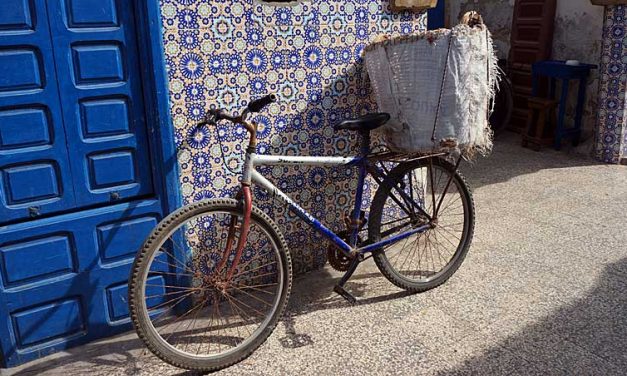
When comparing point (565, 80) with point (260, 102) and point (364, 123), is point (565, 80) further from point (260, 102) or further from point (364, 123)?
point (260, 102)

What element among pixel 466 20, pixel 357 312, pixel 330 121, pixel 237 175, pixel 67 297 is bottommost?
pixel 357 312

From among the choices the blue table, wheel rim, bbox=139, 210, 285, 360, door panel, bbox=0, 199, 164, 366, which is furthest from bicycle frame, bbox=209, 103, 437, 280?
the blue table

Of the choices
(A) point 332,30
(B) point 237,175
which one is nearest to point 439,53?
(A) point 332,30

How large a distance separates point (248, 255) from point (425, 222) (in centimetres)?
113

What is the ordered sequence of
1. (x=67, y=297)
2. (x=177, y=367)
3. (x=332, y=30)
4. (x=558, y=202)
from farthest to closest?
(x=558, y=202)
(x=332, y=30)
(x=67, y=297)
(x=177, y=367)

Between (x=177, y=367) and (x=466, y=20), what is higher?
(x=466, y=20)

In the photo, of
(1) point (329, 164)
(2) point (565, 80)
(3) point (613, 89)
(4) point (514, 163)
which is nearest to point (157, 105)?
(1) point (329, 164)

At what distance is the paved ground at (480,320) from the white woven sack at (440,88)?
3.09ft

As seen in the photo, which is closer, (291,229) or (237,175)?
(237,175)

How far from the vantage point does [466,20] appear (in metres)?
3.16

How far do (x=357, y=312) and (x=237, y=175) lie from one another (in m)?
1.09

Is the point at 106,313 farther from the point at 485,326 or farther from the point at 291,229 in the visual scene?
the point at 485,326

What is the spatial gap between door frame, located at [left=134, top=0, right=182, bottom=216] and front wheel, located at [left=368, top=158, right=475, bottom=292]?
1.20m

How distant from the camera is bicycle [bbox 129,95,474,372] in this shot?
2.77 metres
